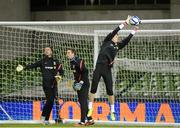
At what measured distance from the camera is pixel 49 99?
14617 mm

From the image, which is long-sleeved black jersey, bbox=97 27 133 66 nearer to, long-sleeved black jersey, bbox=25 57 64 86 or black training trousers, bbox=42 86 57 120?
long-sleeved black jersey, bbox=25 57 64 86

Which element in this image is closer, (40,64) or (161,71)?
(40,64)

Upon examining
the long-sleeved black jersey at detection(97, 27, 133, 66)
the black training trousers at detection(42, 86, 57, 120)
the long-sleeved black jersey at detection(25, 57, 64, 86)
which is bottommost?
the black training trousers at detection(42, 86, 57, 120)

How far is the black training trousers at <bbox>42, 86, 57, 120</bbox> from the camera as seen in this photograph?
48.0 feet

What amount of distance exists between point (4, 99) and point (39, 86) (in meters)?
1.05

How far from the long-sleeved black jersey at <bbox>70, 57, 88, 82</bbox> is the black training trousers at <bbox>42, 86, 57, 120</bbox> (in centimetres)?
102

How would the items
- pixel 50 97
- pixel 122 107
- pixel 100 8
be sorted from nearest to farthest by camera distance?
Answer: pixel 50 97
pixel 122 107
pixel 100 8

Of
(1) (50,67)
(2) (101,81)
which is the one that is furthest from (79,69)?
(2) (101,81)

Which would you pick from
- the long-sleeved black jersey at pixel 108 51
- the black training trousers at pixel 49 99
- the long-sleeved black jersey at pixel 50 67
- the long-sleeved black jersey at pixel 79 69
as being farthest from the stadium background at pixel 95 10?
the long-sleeved black jersey at pixel 108 51

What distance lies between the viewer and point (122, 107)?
631 inches

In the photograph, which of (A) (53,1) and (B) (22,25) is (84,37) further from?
(A) (53,1)

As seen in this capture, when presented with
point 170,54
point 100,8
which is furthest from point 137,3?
point 170,54

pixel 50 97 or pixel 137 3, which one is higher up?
pixel 137 3

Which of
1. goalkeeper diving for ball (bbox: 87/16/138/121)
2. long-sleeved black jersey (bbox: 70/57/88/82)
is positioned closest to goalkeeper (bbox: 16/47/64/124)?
long-sleeved black jersey (bbox: 70/57/88/82)
